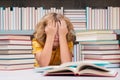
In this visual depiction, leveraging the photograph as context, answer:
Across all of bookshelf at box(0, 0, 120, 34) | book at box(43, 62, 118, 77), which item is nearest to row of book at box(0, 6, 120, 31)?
bookshelf at box(0, 0, 120, 34)

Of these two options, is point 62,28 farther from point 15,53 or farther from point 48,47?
point 15,53

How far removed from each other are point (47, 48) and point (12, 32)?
0.54m

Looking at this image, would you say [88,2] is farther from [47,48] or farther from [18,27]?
[47,48]

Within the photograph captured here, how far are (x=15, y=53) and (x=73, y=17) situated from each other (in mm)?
711

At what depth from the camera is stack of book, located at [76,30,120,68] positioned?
6.68 feet

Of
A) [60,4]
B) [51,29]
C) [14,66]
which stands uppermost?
→ [60,4]

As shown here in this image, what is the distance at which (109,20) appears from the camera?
2.33 metres

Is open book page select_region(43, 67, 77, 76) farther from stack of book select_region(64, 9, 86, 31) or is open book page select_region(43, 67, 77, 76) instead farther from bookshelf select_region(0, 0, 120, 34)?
bookshelf select_region(0, 0, 120, 34)

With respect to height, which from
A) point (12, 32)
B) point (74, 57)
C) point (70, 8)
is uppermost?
point (70, 8)

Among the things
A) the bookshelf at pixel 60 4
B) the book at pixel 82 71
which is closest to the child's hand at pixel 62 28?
the bookshelf at pixel 60 4

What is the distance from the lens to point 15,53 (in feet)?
6.13

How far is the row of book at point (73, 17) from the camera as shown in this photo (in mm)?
2318

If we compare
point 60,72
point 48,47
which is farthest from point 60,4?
point 60,72

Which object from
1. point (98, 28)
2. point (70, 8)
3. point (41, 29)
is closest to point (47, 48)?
point (41, 29)
